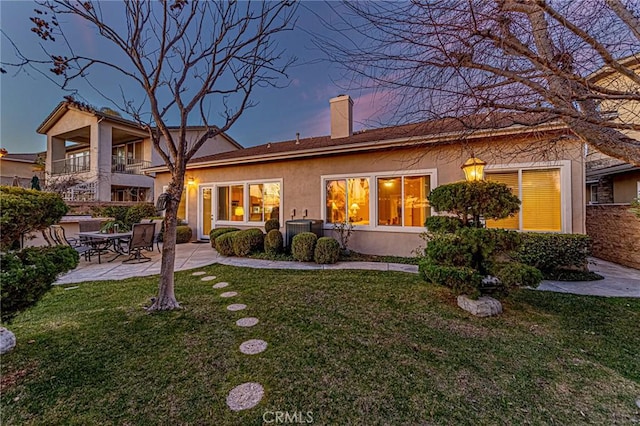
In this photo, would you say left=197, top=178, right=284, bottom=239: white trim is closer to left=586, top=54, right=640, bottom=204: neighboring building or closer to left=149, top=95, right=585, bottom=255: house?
left=149, top=95, right=585, bottom=255: house

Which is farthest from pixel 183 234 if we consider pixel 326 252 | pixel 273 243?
pixel 326 252

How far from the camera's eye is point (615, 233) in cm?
705

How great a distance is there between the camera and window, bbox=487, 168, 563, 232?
6.21m

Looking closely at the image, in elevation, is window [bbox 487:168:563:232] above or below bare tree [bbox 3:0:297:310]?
below

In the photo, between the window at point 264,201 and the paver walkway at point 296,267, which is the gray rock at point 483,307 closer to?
the paver walkway at point 296,267

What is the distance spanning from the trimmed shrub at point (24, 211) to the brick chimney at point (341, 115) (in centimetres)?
827

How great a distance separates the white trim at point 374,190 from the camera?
7.28 meters

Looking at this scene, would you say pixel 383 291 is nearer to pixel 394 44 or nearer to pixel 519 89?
pixel 519 89

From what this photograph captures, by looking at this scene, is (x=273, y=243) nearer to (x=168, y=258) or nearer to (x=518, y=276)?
(x=168, y=258)

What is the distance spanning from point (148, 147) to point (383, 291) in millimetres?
19050

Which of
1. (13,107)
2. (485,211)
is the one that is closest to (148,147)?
(13,107)

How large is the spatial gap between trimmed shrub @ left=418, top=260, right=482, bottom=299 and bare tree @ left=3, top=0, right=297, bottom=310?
13.0ft

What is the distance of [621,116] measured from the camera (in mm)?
2855

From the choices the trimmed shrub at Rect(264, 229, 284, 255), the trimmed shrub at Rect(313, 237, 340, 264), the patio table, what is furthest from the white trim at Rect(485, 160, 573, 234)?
the patio table
